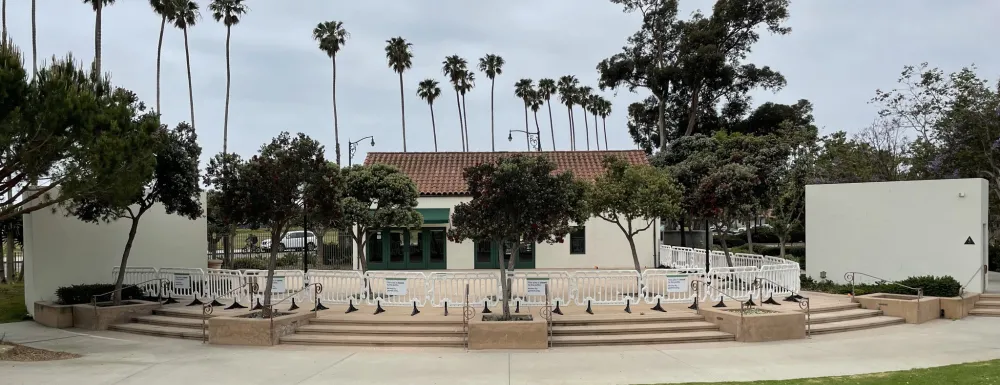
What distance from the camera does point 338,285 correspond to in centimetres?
1338

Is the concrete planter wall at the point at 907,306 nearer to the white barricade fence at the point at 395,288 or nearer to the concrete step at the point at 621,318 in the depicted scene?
the concrete step at the point at 621,318

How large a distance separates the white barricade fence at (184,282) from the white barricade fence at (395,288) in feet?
13.5

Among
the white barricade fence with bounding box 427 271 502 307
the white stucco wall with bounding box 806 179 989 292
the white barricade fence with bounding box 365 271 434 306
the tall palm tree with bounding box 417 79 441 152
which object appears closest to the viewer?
the white barricade fence with bounding box 365 271 434 306

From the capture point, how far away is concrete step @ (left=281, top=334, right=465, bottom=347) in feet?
36.3

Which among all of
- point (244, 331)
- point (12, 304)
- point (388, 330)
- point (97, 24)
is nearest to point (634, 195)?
point (388, 330)

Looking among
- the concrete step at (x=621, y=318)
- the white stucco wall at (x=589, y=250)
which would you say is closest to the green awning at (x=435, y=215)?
the white stucco wall at (x=589, y=250)

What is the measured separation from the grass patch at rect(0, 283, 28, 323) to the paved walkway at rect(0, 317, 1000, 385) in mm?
3633

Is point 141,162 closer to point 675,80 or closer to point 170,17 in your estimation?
point 170,17

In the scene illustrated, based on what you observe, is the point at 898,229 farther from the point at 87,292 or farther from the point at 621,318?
the point at 87,292

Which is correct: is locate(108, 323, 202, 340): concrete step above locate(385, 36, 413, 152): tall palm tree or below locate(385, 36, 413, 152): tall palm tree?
below

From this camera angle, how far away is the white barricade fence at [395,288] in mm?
12688

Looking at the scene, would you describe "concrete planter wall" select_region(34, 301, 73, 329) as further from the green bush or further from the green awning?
the green awning

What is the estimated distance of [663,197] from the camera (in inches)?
575

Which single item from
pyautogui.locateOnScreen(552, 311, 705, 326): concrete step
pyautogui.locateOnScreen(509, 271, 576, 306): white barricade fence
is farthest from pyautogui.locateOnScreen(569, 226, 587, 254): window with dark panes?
pyautogui.locateOnScreen(552, 311, 705, 326): concrete step
